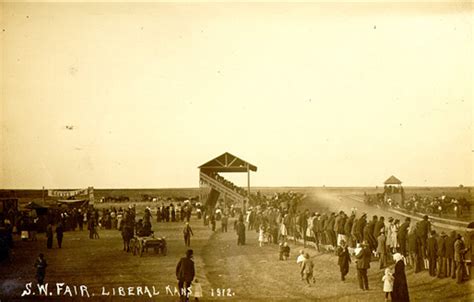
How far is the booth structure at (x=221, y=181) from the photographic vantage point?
112 feet

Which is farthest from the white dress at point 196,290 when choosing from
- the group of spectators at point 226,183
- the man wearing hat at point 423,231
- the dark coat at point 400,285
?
the group of spectators at point 226,183

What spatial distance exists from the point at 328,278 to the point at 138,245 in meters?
8.13

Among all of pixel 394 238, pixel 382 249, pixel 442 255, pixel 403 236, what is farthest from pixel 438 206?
pixel 442 255

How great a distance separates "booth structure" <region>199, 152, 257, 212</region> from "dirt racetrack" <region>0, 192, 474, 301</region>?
10.5m

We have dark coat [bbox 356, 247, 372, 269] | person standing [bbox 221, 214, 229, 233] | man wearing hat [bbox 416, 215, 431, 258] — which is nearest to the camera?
dark coat [bbox 356, 247, 372, 269]

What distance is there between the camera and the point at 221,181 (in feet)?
130

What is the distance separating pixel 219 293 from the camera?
14.6 metres

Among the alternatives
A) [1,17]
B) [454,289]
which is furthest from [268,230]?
[1,17]

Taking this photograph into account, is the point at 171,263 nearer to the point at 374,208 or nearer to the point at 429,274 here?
the point at 429,274

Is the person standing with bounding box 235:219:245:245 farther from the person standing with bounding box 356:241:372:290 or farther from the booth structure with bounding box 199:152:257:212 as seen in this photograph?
the booth structure with bounding box 199:152:257:212

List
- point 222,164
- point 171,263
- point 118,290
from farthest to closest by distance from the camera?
point 222,164 < point 171,263 < point 118,290

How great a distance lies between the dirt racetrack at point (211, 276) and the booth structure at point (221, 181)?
1046 centimetres

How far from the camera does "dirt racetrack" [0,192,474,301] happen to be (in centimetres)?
1425

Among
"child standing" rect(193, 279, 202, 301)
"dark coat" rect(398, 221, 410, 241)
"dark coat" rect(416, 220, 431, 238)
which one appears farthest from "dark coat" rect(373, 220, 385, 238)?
"child standing" rect(193, 279, 202, 301)
